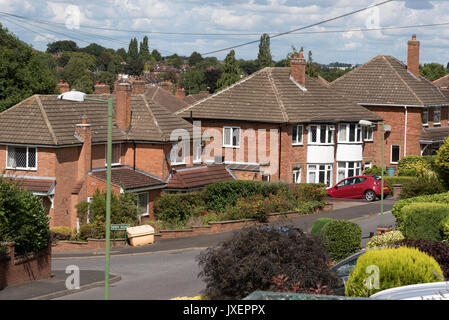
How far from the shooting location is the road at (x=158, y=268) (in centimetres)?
2159

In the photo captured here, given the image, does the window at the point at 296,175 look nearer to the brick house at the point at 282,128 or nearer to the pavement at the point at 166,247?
the brick house at the point at 282,128

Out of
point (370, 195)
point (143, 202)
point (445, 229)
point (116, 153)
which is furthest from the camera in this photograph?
point (370, 195)

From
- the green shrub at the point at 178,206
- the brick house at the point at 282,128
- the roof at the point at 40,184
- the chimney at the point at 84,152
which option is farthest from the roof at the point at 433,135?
the roof at the point at 40,184

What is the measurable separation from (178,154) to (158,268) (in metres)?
16.1

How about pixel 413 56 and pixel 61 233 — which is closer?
pixel 61 233

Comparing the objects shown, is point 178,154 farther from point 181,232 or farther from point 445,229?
point 445,229

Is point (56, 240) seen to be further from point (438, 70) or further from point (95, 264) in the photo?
point (438, 70)

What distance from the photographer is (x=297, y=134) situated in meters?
46.7

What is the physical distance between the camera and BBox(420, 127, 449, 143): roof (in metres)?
55.2

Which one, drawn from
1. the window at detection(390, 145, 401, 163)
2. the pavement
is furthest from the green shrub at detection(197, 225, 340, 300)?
the window at detection(390, 145, 401, 163)

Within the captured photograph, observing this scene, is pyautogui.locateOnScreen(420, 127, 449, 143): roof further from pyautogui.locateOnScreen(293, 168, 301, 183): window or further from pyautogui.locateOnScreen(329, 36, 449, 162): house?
pyautogui.locateOnScreen(293, 168, 301, 183): window

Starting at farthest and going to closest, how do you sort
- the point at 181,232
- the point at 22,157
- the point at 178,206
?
the point at 178,206
the point at 22,157
the point at 181,232

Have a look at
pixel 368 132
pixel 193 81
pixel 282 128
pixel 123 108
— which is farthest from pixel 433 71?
pixel 123 108

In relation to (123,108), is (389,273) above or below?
below
